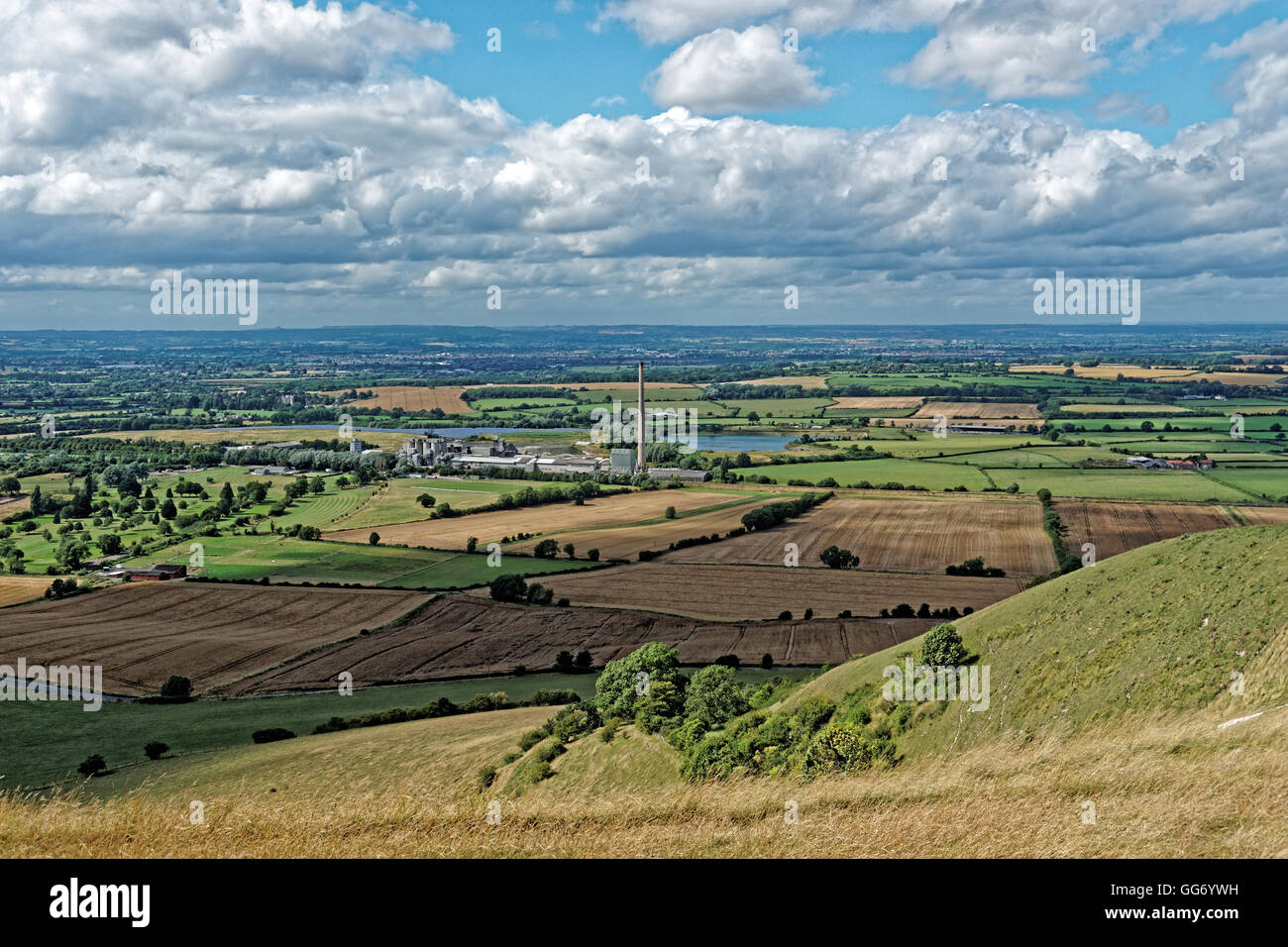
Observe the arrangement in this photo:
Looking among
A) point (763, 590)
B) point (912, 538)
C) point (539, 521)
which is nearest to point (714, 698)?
point (763, 590)

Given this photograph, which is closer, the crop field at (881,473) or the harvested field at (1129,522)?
the harvested field at (1129,522)

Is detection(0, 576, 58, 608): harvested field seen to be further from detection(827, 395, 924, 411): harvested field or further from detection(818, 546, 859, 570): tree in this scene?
detection(827, 395, 924, 411): harvested field

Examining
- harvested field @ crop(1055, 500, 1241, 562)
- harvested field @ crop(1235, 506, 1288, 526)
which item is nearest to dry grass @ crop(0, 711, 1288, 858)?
harvested field @ crop(1055, 500, 1241, 562)

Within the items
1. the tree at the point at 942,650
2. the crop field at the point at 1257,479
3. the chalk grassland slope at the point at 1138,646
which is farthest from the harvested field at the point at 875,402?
the tree at the point at 942,650

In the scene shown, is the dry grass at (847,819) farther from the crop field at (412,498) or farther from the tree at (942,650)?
the crop field at (412,498)
